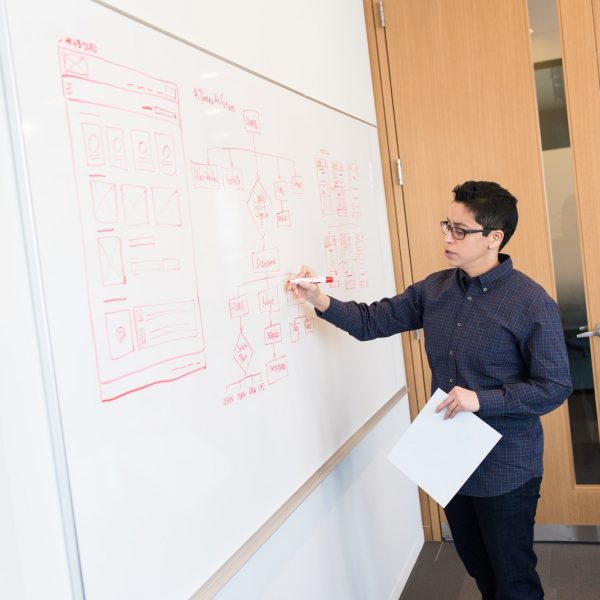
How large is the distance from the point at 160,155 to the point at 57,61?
31 cm

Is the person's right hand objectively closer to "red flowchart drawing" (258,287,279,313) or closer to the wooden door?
"red flowchart drawing" (258,287,279,313)

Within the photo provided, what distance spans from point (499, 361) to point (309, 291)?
0.60m

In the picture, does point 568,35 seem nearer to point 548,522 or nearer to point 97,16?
point 548,522

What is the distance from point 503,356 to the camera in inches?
82.0

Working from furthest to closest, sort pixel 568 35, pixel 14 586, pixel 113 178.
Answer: pixel 568 35
pixel 113 178
pixel 14 586

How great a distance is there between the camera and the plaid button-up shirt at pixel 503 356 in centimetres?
200

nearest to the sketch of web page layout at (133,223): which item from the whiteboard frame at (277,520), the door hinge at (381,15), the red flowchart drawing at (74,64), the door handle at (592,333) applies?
the red flowchart drawing at (74,64)

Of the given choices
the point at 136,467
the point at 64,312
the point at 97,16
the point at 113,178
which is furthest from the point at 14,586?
the point at 97,16

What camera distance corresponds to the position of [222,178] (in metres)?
1.71

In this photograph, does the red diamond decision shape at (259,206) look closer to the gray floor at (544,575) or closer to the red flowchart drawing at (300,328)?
the red flowchart drawing at (300,328)

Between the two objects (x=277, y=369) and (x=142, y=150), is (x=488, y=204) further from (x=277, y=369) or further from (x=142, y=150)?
(x=142, y=150)

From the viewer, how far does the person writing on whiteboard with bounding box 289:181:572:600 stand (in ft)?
6.59

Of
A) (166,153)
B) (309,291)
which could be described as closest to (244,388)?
(309,291)

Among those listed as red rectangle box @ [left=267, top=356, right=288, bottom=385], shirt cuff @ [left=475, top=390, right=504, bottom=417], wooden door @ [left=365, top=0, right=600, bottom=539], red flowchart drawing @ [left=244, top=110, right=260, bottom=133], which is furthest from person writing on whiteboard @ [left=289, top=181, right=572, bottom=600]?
wooden door @ [left=365, top=0, right=600, bottom=539]
